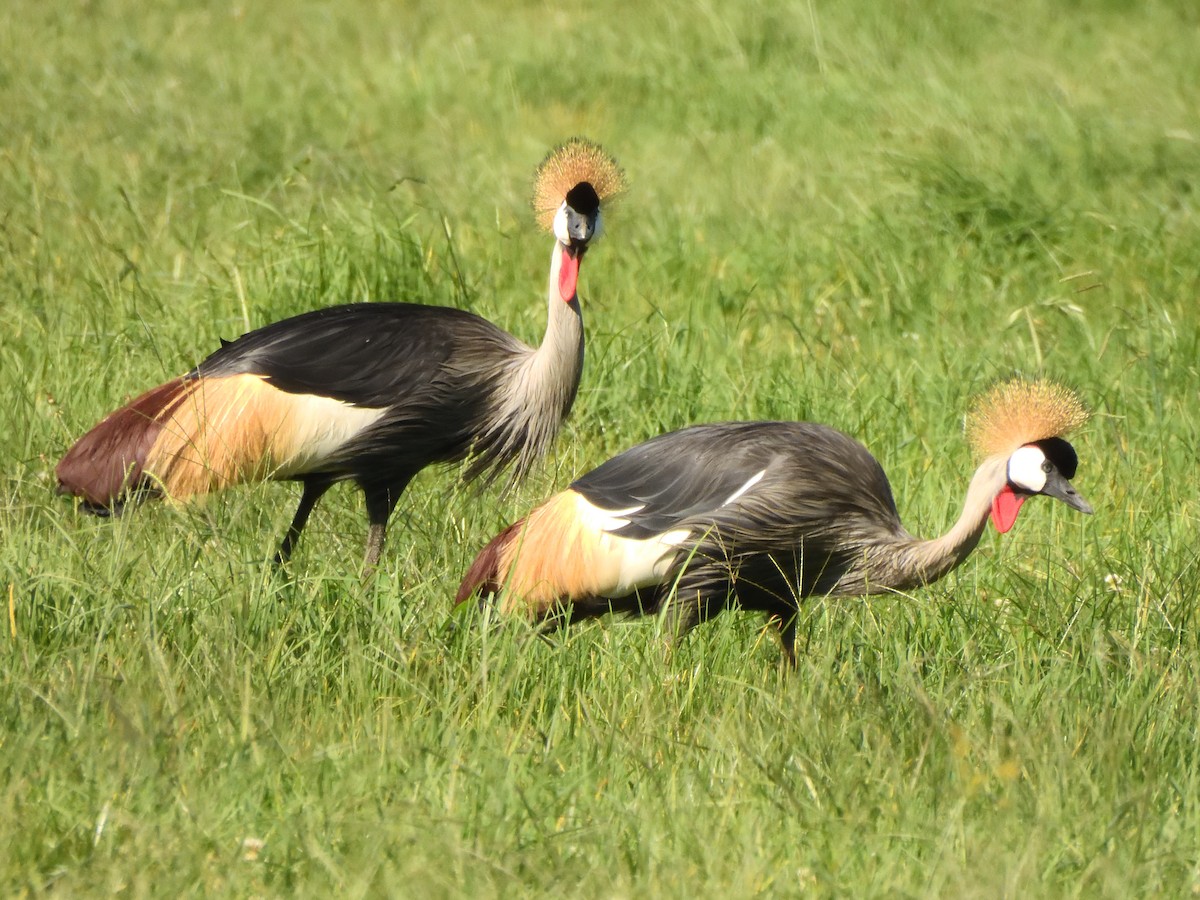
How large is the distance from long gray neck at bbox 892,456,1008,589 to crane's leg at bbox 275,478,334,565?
1.40 meters

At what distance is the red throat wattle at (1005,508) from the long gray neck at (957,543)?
0.07 m

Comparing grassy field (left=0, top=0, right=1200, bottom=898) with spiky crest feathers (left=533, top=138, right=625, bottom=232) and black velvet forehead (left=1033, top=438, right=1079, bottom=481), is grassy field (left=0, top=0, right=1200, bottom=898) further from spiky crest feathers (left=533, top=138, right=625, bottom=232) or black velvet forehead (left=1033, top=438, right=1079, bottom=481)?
spiky crest feathers (left=533, top=138, right=625, bottom=232)

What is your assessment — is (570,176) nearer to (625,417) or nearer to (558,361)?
(558,361)

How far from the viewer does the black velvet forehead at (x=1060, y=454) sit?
3318 mm

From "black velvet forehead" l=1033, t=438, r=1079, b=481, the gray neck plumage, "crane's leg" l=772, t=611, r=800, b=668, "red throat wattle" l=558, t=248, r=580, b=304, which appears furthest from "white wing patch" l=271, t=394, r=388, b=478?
"black velvet forehead" l=1033, t=438, r=1079, b=481

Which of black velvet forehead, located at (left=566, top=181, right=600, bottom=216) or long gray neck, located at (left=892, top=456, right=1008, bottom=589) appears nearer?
long gray neck, located at (left=892, top=456, right=1008, bottom=589)

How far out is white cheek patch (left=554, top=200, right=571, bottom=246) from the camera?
397 cm

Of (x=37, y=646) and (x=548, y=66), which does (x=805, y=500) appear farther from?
(x=548, y=66)

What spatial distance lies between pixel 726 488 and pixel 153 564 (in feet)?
3.83

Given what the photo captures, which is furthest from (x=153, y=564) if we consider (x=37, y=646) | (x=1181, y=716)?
(x=1181, y=716)

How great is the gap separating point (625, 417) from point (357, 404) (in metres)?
1.01

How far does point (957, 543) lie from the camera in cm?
332

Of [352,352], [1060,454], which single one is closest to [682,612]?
[1060,454]

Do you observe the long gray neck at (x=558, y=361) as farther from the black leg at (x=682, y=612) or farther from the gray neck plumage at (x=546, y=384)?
the black leg at (x=682, y=612)
